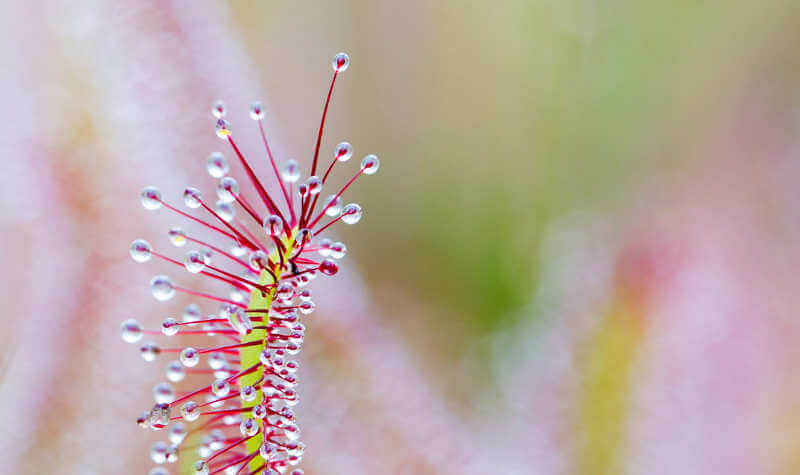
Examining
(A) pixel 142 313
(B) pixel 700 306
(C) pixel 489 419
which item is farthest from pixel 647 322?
(A) pixel 142 313

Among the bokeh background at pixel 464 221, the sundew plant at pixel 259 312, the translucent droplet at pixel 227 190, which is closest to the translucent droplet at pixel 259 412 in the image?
the sundew plant at pixel 259 312

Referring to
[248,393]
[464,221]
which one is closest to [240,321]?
[248,393]

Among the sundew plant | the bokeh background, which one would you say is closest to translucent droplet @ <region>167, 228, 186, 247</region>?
the sundew plant

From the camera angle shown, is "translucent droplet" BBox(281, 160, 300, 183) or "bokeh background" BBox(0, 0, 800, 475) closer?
"translucent droplet" BBox(281, 160, 300, 183)

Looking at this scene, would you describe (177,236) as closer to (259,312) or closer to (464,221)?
(259,312)

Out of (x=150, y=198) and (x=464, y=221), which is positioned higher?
(x=464, y=221)

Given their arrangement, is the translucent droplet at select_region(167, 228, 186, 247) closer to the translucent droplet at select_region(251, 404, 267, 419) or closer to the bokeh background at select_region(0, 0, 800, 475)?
the translucent droplet at select_region(251, 404, 267, 419)
